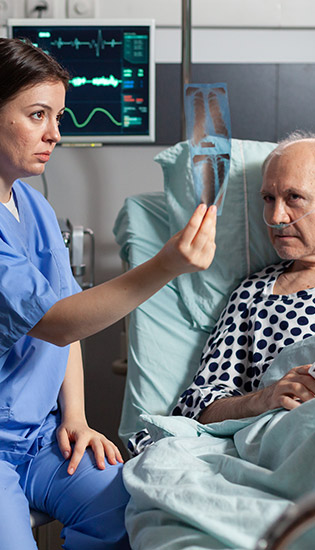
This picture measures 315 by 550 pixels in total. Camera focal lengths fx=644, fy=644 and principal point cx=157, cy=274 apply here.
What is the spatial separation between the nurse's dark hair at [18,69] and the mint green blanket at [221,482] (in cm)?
72

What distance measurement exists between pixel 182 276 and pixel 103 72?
0.87 metres

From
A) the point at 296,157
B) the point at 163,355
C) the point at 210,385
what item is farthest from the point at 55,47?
the point at 210,385

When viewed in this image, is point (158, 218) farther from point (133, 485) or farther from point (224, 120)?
point (133, 485)

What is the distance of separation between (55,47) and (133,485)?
167cm

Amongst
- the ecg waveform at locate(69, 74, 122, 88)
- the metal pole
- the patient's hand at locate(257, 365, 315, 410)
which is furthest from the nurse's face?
the ecg waveform at locate(69, 74, 122, 88)

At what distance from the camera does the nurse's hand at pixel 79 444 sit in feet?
4.24

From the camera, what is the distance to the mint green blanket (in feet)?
3.05

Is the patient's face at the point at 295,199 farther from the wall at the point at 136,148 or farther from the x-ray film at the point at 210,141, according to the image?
the wall at the point at 136,148

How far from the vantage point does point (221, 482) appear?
3.43ft

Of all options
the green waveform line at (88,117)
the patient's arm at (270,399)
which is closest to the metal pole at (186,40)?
the green waveform line at (88,117)

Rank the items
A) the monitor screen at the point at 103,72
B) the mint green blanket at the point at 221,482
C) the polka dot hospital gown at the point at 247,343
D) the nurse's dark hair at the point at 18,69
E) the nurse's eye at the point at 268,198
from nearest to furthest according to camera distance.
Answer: the mint green blanket at the point at 221,482 → the nurse's dark hair at the point at 18,69 → the polka dot hospital gown at the point at 247,343 → the nurse's eye at the point at 268,198 → the monitor screen at the point at 103,72

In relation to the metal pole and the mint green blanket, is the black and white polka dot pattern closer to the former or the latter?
the mint green blanket

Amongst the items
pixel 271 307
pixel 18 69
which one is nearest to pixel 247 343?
pixel 271 307

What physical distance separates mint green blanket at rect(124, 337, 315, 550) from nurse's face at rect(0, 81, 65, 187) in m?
0.60
